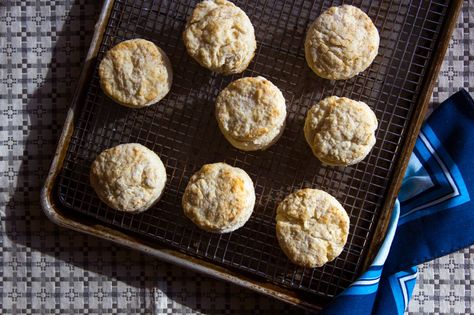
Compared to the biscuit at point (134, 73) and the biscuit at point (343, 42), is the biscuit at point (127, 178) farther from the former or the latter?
the biscuit at point (343, 42)

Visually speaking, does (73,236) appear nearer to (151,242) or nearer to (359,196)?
(151,242)

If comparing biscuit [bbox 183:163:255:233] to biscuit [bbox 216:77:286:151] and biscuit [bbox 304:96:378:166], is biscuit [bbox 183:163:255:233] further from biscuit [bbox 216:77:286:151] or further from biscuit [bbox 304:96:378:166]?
biscuit [bbox 304:96:378:166]

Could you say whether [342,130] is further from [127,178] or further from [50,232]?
[50,232]

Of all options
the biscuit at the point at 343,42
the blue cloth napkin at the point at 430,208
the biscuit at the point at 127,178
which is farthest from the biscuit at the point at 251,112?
the blue cloth napkin at the point at 430,208

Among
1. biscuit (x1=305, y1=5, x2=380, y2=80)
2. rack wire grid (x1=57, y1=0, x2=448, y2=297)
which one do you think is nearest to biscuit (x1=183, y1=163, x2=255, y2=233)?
rack wire grid (x1=57, y1=0, x2=448, y2=297)

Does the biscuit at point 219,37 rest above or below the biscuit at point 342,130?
above

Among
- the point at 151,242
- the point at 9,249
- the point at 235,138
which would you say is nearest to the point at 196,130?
the point at 235,138

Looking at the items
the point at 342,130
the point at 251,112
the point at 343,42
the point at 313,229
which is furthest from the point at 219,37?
the point at 313,229
